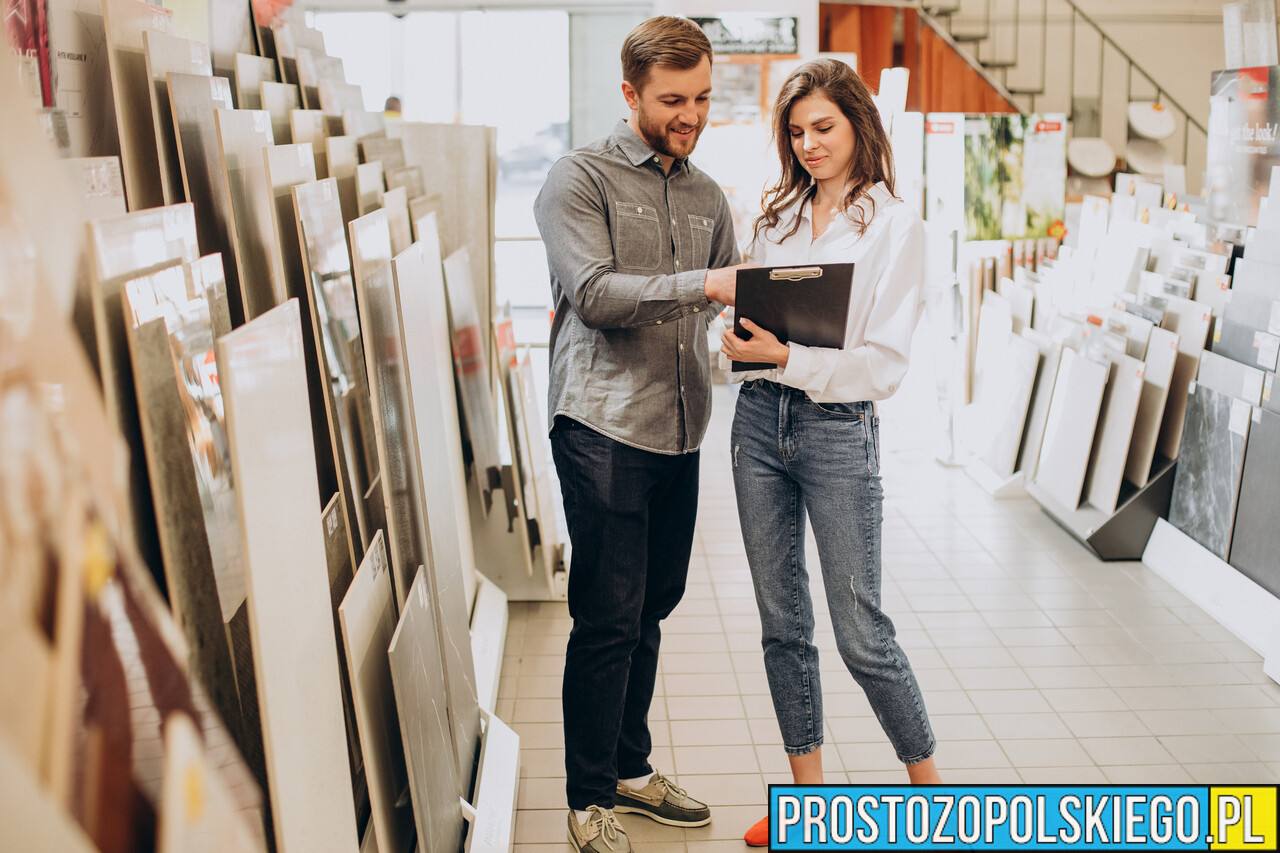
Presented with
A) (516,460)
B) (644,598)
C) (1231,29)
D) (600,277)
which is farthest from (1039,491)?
(600,277)

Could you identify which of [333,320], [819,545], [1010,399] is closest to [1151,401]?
[1010,399]

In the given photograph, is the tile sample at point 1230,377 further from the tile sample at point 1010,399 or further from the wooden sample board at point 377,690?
→ the wooden sample board at point 377,690

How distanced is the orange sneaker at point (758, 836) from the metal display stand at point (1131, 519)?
7.91ft

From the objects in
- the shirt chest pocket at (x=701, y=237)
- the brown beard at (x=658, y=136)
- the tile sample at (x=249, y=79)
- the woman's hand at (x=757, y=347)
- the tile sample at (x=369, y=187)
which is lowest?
the woman's hand at (x=757, y=347)

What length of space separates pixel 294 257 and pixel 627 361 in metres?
0.70

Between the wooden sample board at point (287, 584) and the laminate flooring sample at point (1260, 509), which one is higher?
the wooden sample board at point (287, 584)

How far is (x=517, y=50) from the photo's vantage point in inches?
384

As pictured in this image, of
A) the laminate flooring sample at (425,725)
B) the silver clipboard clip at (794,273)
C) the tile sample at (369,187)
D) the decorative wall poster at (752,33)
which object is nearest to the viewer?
the laminate flooring sample at (425,725)

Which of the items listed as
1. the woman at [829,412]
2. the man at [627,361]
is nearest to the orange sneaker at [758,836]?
the woman at [829,412]

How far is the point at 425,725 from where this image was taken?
2.00 metres

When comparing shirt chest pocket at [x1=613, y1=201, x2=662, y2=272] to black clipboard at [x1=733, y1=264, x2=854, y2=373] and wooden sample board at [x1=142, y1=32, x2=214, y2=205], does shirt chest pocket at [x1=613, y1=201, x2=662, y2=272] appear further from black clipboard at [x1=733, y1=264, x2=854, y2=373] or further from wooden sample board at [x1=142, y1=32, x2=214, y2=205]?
wooden sample board at [x1=142, y1=32, x2=214, y2=205]

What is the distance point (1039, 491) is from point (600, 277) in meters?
3.41

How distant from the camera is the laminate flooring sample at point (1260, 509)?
11.4 ft

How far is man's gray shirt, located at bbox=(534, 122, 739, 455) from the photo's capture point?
6.81 ft
